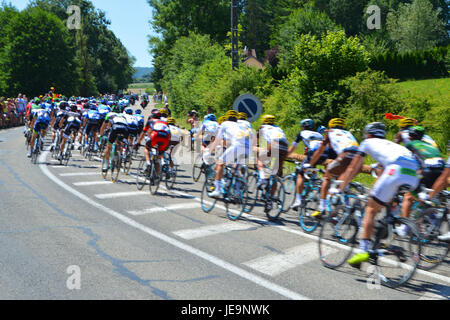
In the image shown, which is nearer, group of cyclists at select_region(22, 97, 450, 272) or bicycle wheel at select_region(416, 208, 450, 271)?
group of cyclists at select_region(22, 97, 450, 272)

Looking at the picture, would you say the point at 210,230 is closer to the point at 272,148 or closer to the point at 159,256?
the point at 159,256

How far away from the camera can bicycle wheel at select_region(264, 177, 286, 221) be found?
8.57 metres

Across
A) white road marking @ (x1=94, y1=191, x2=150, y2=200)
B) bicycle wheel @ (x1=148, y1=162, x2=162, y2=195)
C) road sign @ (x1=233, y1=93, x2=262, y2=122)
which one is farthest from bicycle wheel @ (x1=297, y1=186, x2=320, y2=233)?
road sign @ (x1=233, y1=93, x2=262, y2=122)

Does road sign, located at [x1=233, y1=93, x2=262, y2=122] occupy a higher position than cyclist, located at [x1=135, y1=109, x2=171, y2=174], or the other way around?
road sign, located at [x1=233, y1=93, x2=262, y2=122]

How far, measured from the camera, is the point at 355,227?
6.14 meters

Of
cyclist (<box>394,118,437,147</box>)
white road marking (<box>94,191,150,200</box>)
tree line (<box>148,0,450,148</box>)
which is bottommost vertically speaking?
white road marking (<box>94,191,150,200</box>)

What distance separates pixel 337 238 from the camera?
6418 millimetres

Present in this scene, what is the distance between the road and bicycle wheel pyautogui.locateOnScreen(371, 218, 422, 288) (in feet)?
0.59

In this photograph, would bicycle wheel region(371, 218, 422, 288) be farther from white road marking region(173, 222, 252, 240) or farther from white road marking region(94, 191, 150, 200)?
white road marking region(94, 191, 150, 200)

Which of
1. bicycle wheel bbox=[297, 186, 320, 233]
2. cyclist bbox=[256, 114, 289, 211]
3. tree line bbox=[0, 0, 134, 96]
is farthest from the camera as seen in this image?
tree line bbox=[0, 0, 134, 96]

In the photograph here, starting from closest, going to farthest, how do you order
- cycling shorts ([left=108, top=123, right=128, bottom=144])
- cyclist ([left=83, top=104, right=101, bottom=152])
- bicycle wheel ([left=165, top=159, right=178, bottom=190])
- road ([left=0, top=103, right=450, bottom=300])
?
road ([left=0, top=103, right=450, bottom=300])
bicycle wheel ([left=165, top=159, right=178, bottom=190])
cycling shorts ([left=108, top=123, right=128, bottom=144])
cyclist ([left=83, top=104, right=101, bottom=152])
